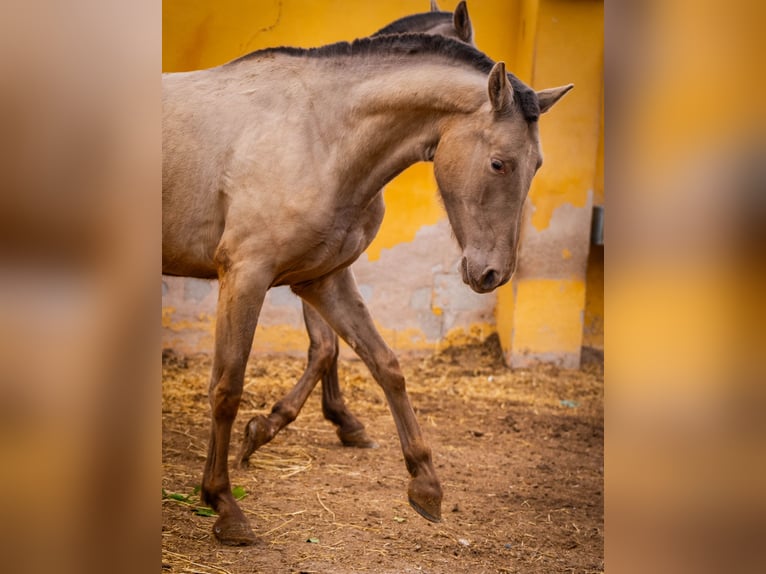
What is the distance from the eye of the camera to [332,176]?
3508 millimetres

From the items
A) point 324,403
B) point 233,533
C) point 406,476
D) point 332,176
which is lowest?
point 406,476

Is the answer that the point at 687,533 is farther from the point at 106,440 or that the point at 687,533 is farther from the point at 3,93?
the point at 3,93

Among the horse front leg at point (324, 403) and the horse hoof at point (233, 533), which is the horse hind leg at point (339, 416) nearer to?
the horse front leg at point (324, 403)

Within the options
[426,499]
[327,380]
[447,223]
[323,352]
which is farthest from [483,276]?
[447,223]

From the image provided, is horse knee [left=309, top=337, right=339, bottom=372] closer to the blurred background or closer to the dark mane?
the dark mane

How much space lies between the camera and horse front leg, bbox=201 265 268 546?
11.3 ft

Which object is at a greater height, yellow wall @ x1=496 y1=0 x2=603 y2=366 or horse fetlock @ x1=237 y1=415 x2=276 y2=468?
yellow wall @ x1=496 y1=0 x2=603 y2=366

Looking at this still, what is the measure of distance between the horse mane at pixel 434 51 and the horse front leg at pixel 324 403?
1602 mm

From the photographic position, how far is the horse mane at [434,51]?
10.8 ft

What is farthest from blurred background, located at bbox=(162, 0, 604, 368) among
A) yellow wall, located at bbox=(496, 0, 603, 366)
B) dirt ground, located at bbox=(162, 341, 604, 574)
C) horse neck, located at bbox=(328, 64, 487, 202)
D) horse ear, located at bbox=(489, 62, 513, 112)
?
horse ear, located at bbox=(489, 62, 513, 112)

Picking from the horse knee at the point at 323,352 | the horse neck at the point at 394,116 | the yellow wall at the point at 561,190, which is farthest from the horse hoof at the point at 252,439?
the yellow wall at the point at 561,190

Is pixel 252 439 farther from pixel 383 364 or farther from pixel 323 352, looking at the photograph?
pixel 383 364

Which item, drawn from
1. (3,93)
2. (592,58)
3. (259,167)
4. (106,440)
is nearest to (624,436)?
(106,440)

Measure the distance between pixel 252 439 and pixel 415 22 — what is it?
238cm
